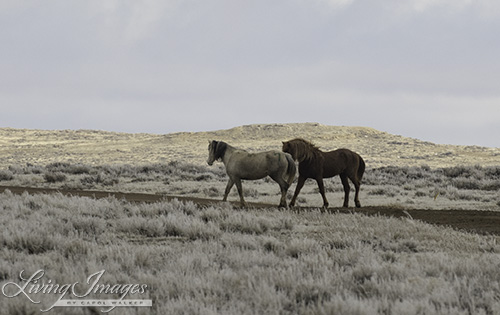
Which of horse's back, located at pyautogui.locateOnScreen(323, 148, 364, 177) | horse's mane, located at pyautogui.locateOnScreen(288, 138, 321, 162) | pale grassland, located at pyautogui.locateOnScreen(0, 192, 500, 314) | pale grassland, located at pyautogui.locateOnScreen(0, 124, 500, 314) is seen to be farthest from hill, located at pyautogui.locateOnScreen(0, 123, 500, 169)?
pale grassland, located at pyautogui.locateOnScreen(0, 192, 500, 314)

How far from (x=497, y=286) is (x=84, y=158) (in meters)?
68.1

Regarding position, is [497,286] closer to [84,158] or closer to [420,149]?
[84,158]

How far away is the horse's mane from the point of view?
13.7m

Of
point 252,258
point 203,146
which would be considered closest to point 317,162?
point 252,258

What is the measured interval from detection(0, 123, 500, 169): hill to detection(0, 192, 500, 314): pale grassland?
5165 cm

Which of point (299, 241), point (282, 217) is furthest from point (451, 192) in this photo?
point (299, 241)

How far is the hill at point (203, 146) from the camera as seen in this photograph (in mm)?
66688

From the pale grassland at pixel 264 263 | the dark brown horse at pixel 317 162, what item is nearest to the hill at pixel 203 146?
the dark brown horse at pixel 317 162

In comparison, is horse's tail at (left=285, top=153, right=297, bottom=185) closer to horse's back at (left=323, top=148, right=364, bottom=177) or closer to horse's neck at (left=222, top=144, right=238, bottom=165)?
horse's back at (left=323, top=148, right=364, bottom=177)

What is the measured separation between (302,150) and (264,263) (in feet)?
24.2

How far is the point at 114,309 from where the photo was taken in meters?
4.95

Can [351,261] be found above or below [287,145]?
below

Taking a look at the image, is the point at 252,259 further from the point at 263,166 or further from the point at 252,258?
the point at 263,166

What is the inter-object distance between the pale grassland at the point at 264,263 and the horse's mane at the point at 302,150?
349 cm
